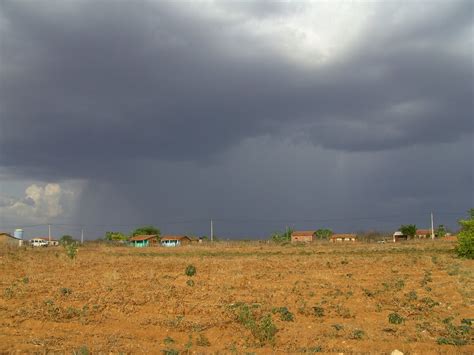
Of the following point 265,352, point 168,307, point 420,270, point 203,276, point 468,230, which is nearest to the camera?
point 265,352

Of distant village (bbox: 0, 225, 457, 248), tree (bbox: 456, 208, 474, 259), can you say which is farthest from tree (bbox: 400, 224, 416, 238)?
tree (bbox: 456, 208, 474, 259)

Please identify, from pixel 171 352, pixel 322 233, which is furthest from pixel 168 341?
pixel 322 233

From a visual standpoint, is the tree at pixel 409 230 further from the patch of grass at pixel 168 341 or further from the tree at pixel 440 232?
the patch of grass at pixel 168 341

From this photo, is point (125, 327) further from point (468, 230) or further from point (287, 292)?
point (468, 230)

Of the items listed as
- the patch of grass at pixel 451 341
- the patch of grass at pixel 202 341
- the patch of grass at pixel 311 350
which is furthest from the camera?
the patch of grass at pixel 202 341

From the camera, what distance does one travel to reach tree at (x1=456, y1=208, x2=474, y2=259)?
3822 centimetres

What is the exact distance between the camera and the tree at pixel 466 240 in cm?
3822

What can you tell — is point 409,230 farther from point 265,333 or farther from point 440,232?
point 265,333

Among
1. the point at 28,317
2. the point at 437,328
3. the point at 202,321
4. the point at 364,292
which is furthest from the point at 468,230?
the point at 28,317

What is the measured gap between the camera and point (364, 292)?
63.8 feet

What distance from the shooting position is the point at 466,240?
Result: 126ft

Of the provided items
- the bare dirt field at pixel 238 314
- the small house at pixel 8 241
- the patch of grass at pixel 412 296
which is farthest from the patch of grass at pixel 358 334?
the small house at pixel 8 241

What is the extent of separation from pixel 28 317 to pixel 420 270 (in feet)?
75.4

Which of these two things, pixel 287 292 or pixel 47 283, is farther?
pixel 47 283
